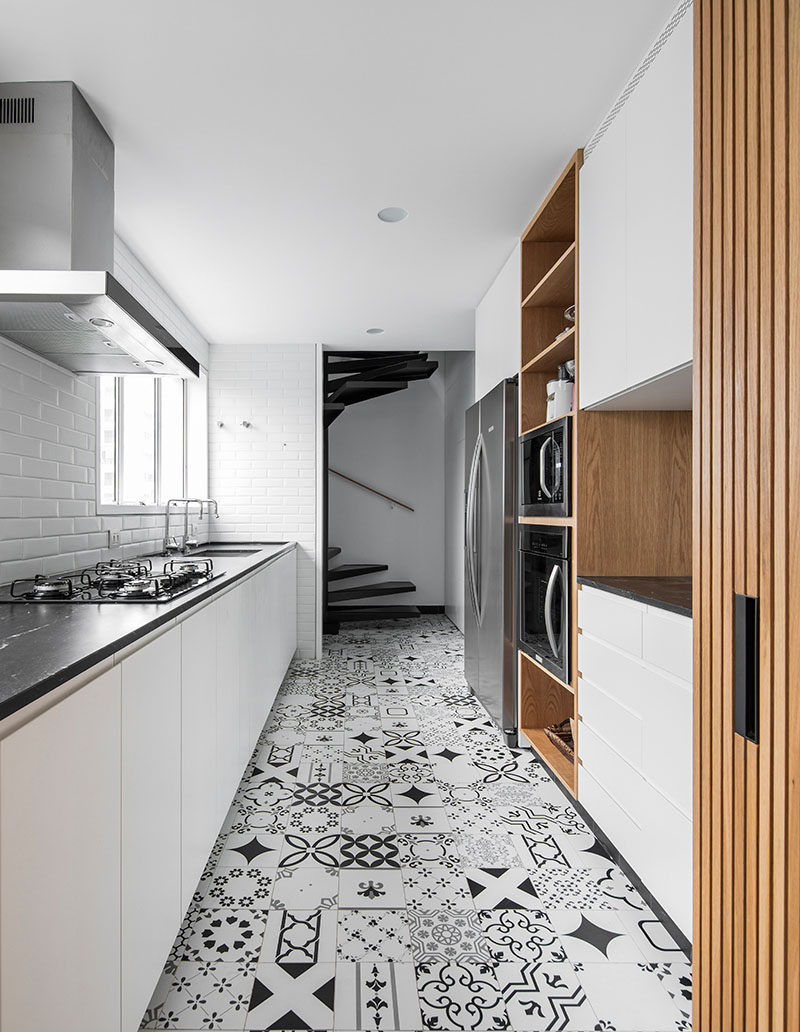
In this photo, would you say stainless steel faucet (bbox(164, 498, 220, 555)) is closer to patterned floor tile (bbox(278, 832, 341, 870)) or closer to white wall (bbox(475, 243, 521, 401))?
white wall (bbox(475, 243, 521, 401))

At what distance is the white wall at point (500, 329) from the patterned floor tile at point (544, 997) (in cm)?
246

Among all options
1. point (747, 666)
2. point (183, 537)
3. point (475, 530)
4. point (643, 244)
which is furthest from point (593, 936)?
point (183, 537)

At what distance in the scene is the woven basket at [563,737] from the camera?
9.14 ft

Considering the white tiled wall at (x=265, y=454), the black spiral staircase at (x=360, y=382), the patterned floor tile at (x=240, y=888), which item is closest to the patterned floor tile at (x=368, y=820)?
the patterned floor tile at (x=240, y=888)

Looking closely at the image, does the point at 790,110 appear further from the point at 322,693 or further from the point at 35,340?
the point at 322,693

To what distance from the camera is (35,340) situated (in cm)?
221

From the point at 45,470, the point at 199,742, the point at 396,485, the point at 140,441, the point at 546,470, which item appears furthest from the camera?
the point at 396,485

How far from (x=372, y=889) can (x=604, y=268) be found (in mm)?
2074

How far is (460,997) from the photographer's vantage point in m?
1.51

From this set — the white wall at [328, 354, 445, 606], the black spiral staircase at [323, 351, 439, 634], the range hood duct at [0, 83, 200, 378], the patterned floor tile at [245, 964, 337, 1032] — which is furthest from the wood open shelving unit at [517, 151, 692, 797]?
the white wall at [328, 354, 445, 606]

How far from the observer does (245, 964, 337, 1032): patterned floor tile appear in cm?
143

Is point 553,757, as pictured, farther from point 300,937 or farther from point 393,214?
point 393,214

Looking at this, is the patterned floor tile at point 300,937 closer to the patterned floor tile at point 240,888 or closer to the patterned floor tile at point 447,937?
the patterned floor tile at point 240,888

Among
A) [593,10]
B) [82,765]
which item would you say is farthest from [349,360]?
[82,765]
